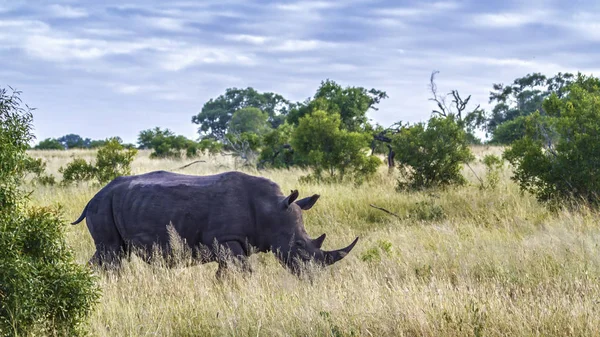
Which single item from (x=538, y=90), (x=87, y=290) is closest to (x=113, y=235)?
(x=87, y=290)

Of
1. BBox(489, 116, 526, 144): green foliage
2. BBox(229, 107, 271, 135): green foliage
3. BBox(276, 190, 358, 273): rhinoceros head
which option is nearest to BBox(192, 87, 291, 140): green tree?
BBox(229, 107, 271, 135): green foliage

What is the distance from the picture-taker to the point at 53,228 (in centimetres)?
459

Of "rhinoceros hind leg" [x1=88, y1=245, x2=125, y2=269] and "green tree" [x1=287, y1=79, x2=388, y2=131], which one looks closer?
"rhinoceros hind leg" [x1=88, y1=245, x2=125, y2=269]

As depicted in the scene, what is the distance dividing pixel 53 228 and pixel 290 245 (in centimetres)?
306

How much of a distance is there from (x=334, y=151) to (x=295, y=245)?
9.68 metres

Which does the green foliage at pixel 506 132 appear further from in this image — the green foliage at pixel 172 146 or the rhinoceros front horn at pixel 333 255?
the rhinoceros front horn at pixel 333 255

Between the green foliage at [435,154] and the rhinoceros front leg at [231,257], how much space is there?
24.7 ft

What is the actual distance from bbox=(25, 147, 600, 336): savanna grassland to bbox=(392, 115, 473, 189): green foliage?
2275 millimetres

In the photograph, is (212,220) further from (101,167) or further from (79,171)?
(79,171)

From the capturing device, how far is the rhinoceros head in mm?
7082

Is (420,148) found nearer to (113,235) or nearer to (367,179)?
(367,179)

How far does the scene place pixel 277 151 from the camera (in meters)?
21.3

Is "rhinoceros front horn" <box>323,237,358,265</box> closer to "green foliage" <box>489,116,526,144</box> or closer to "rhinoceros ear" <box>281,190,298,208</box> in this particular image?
"rhinoceros ear" <box>281,190,298,208</box>

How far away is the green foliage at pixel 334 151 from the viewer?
1644 cm
